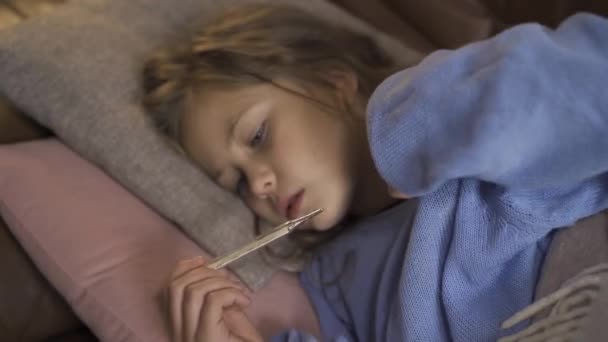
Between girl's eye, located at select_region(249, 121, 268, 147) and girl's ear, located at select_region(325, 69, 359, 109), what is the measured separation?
0.40ft

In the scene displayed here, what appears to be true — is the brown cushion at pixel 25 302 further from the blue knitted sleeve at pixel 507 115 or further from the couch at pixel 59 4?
the blue knitted sleeve at pixel 507 115

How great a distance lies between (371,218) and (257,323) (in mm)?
224

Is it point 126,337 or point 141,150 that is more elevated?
point 141,150

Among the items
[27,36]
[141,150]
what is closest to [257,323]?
[141,150]

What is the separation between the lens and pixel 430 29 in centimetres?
125

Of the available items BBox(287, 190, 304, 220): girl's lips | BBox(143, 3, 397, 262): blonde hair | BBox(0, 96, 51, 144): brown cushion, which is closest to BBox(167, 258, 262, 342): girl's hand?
BBox(287, 190, 304, 220): girl's lips

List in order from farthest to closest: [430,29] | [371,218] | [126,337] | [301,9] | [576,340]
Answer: [430,29] → [301,9] → [371,218] → [126,337] → [576,340]

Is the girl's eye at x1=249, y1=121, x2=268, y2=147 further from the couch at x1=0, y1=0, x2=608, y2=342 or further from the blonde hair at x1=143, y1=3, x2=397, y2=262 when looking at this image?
the couch at x1=0, y1=0, x2=608, y2=342

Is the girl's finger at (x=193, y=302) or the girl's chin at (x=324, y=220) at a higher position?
the girl's chin at (x=324, y=220)

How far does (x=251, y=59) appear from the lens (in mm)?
950

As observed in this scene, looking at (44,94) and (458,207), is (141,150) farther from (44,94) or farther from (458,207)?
(458,207)

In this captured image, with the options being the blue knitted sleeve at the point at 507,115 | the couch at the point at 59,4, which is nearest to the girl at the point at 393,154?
the blue knitted sleeve at the point at 507,115

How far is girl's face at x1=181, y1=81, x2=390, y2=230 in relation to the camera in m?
0.88

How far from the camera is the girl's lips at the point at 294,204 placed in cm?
88
